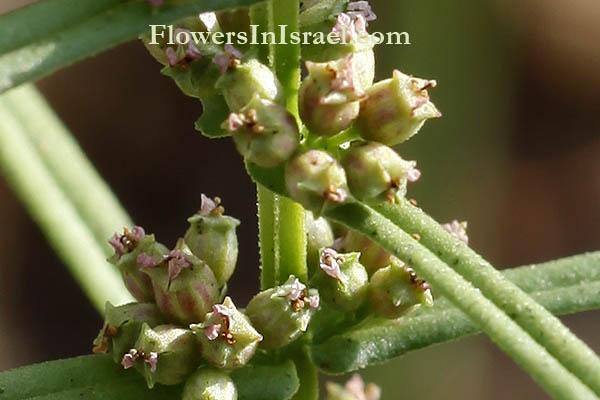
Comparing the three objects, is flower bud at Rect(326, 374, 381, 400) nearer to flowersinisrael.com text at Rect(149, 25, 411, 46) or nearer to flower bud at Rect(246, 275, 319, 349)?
flower bud at Rect(246, 275, 319, 349)

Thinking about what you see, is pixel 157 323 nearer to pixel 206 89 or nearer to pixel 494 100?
pixel 206 89

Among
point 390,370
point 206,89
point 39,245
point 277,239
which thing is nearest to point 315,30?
point 206,89

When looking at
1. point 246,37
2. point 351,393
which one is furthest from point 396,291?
point 351,393

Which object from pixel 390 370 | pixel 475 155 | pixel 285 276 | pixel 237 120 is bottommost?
pixel 390 370

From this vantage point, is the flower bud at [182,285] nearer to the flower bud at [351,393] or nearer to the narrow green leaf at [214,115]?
the narrow green leaf at [214,115]

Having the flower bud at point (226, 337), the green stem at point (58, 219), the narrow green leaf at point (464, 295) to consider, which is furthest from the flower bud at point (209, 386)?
the green stem at point (58, 219)

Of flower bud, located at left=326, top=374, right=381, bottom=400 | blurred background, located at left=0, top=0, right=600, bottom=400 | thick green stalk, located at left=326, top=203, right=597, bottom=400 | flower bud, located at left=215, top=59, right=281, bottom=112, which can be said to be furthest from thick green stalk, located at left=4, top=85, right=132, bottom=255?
blurred background, located at left=0, top=0, right=600, bottom=400
